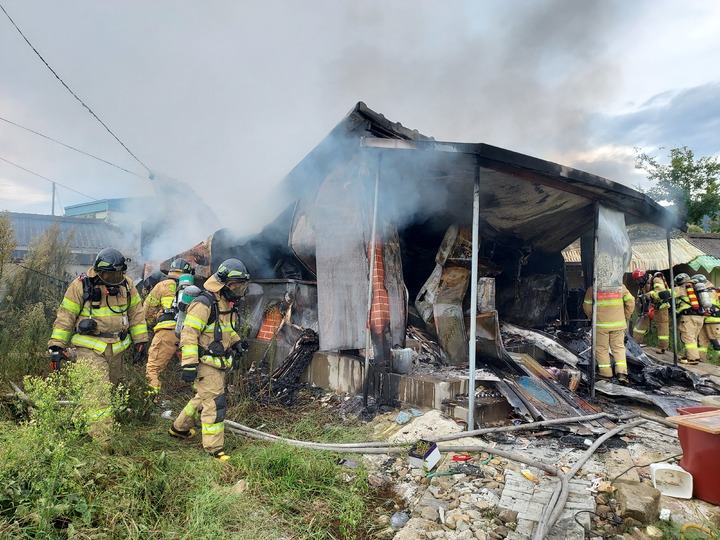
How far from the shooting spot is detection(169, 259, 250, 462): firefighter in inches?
159

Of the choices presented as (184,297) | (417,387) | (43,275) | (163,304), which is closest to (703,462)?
(417,387)

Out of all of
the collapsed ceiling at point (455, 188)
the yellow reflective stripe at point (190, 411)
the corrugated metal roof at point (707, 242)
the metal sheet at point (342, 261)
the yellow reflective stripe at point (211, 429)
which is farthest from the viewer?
the corrugated metal roof at point (707, 242)

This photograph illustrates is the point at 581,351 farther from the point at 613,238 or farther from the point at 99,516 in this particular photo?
the point at 99,516

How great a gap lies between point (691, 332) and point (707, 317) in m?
0.53

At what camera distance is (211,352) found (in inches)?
164

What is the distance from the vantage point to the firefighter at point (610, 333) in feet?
21.1

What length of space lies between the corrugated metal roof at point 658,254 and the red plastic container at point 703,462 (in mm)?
11400

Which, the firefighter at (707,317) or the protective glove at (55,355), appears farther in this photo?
the firefighter at (707,317)

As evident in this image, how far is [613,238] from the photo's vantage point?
6211mm

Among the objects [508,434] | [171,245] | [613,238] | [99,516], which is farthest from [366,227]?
[171,245]

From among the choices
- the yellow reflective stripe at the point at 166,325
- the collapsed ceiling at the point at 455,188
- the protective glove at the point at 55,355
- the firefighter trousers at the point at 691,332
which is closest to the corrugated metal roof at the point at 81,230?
the yellow reflective stripe at the point at 166,325

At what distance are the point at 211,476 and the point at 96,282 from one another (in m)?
2.52

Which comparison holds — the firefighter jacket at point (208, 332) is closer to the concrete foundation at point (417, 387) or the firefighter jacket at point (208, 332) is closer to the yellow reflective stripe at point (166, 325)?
the concrete foundation at point (417, 387)

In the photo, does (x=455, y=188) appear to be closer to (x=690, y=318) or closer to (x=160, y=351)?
(x=160, y=351)
